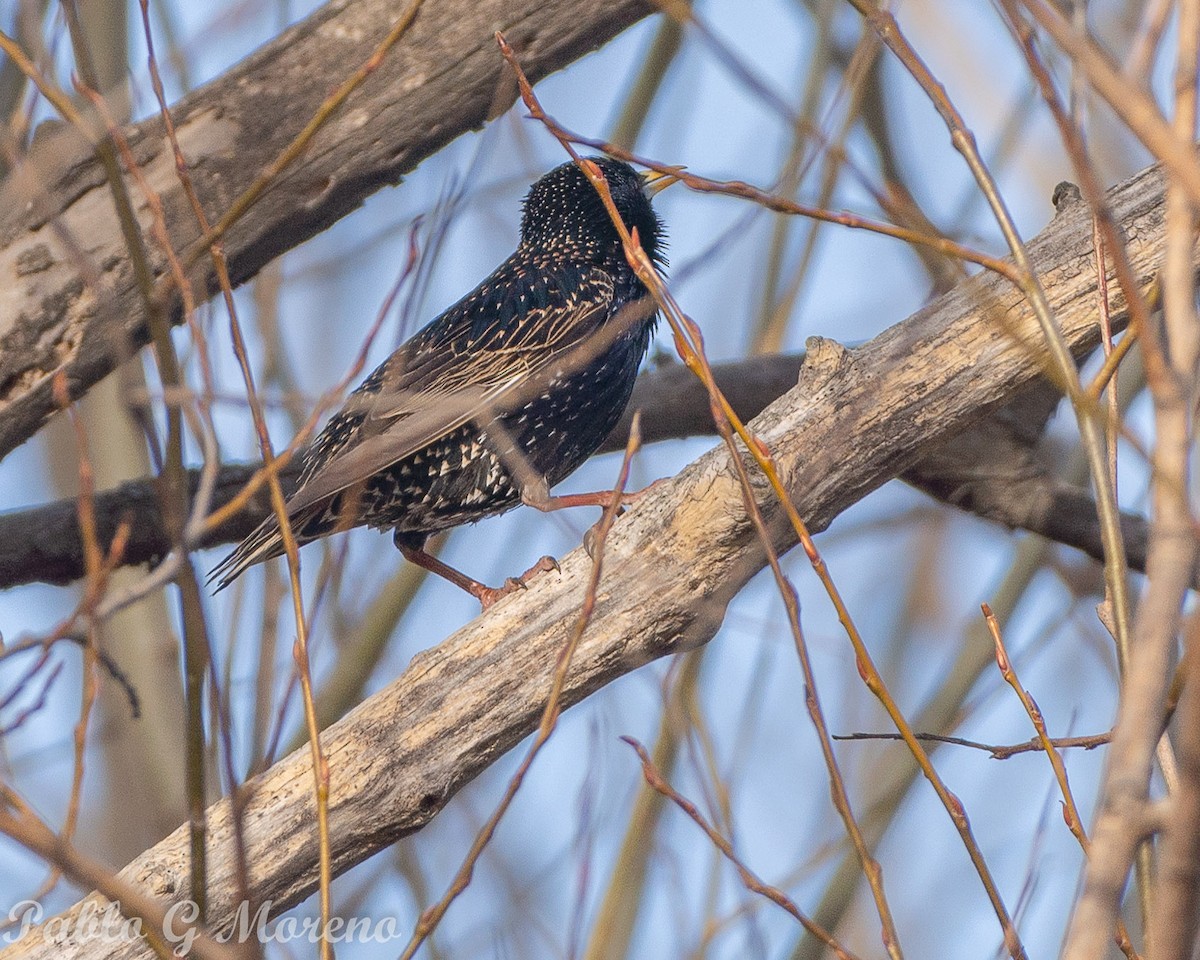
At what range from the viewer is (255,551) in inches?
158

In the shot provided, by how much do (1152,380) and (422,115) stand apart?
3.04 metres

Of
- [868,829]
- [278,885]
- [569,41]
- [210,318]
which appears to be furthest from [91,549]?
[868,829]

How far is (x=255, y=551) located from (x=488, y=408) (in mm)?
874

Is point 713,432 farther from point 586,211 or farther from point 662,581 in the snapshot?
point 662,581

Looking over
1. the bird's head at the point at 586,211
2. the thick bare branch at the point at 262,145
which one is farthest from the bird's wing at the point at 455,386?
the thick bare branch at the point at 262,145

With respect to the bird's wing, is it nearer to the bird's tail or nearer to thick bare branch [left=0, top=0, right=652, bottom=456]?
the bird's tail

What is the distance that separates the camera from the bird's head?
203 inches

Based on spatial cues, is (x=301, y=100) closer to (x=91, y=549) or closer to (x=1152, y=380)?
(x=91, y=549)

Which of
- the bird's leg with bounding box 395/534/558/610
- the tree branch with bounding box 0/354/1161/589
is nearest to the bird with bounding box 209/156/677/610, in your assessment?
the bird's leg with bounding box 395/534/558/610

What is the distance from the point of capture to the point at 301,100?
395 centimetres

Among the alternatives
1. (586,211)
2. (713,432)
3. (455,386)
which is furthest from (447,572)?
(586,211)

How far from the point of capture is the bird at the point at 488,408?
167 inches

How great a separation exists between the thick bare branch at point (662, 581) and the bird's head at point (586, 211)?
213cm

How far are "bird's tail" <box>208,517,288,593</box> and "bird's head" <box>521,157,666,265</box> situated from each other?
179cm
